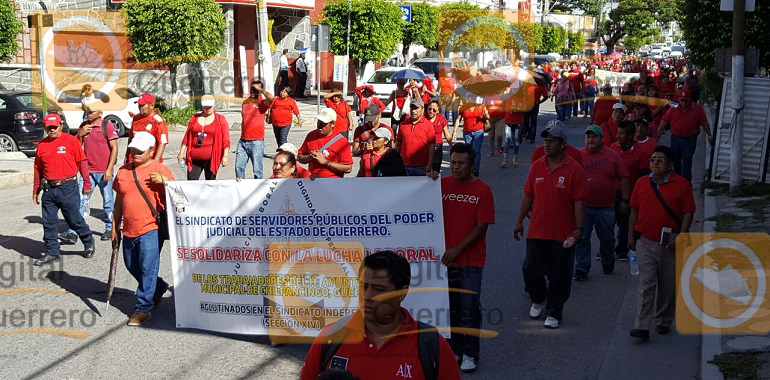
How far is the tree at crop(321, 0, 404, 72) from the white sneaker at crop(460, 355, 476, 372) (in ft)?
97.0

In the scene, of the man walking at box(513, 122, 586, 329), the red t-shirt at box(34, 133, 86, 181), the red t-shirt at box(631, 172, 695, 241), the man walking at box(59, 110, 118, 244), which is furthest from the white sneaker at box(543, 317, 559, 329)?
the man walking at box(59, 110, 118, 244)

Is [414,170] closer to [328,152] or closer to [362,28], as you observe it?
[328,152]

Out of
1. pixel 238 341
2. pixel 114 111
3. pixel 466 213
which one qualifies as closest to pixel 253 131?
pixel 238 341

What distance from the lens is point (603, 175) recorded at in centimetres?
946

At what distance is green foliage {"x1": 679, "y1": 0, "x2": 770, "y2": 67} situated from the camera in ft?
63.0

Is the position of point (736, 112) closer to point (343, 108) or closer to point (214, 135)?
point (343, 108)

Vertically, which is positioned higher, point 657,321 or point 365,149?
point 365,149

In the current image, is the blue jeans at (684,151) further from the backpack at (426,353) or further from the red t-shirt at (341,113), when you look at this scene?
the backpack at (426,353)

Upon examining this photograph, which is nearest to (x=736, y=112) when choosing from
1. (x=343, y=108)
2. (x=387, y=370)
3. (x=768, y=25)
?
(x=768, y=25)

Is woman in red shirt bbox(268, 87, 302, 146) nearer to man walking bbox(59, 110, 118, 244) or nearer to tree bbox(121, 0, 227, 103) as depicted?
man walking bbox(59, 110, 118, 244)

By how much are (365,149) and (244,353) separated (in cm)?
286

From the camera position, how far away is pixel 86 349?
7520mm

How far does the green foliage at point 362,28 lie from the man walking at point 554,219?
28.3 metres

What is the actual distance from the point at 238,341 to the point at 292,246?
94 cm
